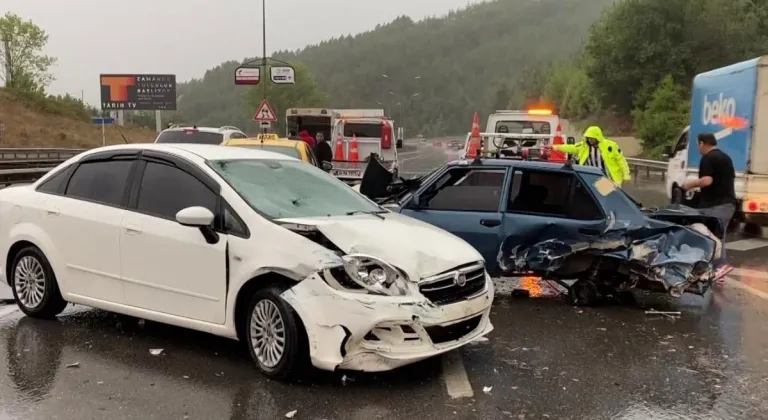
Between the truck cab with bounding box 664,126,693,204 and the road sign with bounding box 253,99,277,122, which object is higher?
the road sign with bounding box 253,99,277,122

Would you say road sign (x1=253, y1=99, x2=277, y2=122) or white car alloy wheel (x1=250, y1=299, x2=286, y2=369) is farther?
road sign (x1=253, y1=99, x2=277, y2=122)

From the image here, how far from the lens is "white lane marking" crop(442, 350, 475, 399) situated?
488 cm

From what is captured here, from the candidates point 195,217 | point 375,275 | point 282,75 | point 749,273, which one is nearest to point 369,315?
point 375,275

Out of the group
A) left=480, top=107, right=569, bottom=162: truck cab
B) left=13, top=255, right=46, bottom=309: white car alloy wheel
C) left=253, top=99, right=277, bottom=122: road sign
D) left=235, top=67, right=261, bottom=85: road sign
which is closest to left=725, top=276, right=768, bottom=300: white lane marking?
left=13, top=255, right=46, bottom=309: white car alloy wheel

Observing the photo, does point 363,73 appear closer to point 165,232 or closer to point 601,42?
point 601,42

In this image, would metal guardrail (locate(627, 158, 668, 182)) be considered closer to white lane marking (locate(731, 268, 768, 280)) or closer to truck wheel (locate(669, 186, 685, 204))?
truck wheel (locate(669, 186, 685, 204))

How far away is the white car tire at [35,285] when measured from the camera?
6.46 m

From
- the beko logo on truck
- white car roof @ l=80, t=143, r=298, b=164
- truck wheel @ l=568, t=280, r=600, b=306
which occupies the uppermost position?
the beko logo on truck

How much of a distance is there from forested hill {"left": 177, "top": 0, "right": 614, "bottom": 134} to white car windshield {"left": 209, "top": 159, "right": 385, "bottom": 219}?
13591 centimetres

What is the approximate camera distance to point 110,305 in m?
6.00

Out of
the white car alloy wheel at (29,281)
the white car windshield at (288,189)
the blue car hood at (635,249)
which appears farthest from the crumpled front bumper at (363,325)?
the white car alloy wheel at (29,281)

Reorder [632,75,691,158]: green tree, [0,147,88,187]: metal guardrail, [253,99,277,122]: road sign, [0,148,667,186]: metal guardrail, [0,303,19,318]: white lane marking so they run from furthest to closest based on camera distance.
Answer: [632,75,691,158]: green tree → [253,99,277,122]: road sign → [0,148,667,186]: metal guardrail → [0,147,88,187]: metal guardrail → [0,303,19,318]: white lane marking

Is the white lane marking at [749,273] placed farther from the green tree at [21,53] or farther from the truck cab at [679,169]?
the green tree at [21,53]

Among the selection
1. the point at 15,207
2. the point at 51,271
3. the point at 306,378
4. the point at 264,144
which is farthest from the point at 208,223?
the point at 264,144
